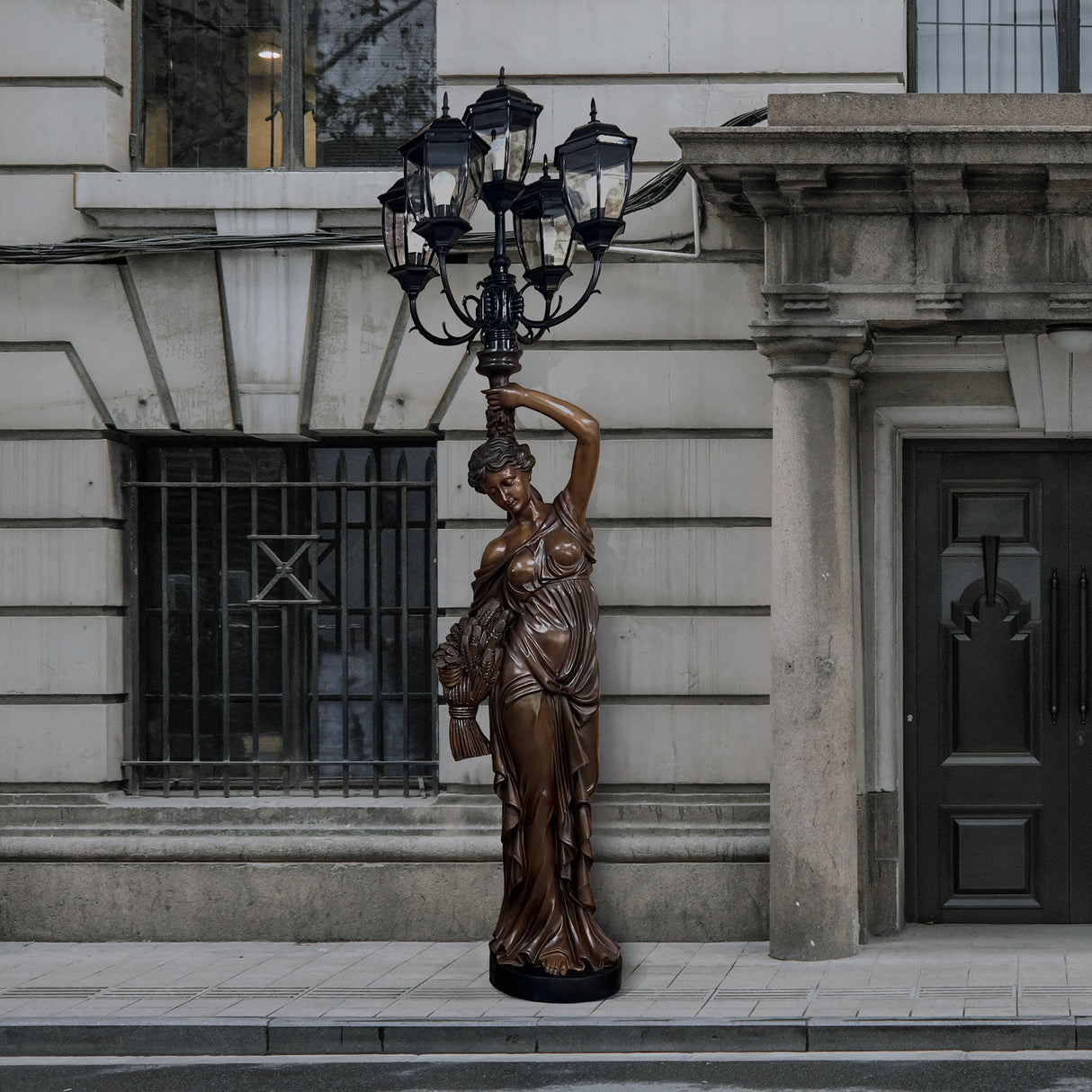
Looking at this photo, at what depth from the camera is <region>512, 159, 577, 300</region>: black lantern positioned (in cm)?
801

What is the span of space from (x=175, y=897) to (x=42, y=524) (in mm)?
2362

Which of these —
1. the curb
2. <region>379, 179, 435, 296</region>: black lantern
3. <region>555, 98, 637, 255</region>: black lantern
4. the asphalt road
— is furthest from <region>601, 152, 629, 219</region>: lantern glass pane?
the asphalt road

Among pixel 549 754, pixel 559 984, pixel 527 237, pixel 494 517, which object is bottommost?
pixel 559 984

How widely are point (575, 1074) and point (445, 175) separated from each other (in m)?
4.10

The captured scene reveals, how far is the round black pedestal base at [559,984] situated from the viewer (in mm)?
7730

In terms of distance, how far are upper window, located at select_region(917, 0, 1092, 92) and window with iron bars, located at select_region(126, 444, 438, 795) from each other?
392 centimetres

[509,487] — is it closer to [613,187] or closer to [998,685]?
[613,187]

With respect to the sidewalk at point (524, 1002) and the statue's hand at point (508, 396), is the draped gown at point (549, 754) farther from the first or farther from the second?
the statue's hand at point (508, 396)

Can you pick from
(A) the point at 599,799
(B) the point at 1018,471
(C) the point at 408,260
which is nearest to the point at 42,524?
(C) the point at 408,260

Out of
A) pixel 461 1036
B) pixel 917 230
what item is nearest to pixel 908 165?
pixel 917 230

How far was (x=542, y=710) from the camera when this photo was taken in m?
7.95

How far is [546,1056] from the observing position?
284 inches

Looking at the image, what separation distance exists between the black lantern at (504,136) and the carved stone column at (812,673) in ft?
5.30

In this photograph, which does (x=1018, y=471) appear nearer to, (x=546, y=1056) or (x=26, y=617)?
(x=546, y=1056)
